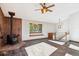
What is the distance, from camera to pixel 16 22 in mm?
1775

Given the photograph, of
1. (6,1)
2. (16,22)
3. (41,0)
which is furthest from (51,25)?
(6,1)

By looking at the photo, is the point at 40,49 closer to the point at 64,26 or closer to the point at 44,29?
the point at 44,29

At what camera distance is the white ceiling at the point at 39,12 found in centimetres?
162

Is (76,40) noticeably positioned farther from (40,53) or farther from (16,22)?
(16,22)

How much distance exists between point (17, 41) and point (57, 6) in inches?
41.6

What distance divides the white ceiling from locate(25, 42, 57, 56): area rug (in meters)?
0.52

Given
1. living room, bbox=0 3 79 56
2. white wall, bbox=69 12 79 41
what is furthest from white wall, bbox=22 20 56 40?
white wall, bbox=69 12 79 41

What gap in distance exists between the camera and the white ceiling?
1.62m

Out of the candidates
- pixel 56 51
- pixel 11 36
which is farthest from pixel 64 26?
pixel 11 36

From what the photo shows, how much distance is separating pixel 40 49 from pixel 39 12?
2.47 ft

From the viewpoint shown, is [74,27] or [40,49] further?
[40,49]

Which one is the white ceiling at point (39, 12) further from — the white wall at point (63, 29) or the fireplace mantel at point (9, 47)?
the fireplace mantel at point (9, 47)

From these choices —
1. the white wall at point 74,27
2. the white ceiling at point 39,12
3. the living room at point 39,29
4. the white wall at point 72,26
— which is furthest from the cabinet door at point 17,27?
the white wall at point 74,27

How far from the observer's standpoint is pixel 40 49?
182cm
